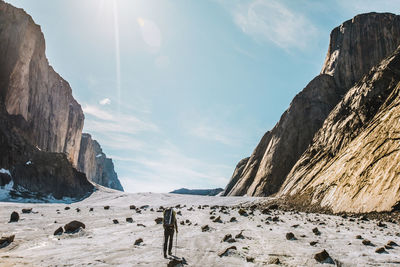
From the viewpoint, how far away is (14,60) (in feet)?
185

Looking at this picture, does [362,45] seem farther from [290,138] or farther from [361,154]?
[361,154]

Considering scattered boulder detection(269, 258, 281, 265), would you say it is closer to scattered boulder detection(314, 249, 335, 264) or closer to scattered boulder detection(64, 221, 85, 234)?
scattered boulder detection(314, 249, 335, 264)

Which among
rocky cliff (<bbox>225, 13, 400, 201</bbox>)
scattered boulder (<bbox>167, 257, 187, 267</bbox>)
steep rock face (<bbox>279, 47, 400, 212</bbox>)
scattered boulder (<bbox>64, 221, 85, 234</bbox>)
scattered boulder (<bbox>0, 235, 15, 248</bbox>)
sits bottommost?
scattered boulder (<bbox>167, 257, 187, 267</bbox>)

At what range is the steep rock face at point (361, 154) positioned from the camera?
58.4 ft

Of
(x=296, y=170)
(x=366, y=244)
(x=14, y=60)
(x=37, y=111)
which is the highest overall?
(x=14, y=60)

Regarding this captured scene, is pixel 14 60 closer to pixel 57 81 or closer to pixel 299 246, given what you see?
pixel 57 81

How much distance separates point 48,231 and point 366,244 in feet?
40.0

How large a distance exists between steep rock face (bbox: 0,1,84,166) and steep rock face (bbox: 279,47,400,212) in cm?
5692

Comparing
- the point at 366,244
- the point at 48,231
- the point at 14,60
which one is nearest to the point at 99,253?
the point at 48,231

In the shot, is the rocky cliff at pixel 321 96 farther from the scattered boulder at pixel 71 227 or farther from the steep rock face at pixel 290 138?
the scattered boulder at pixel 71 227

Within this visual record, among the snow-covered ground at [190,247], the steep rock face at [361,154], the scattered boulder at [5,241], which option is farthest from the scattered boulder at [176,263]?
the steep rock face at [361,154]

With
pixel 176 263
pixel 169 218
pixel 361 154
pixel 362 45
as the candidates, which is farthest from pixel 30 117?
pixel 362 45

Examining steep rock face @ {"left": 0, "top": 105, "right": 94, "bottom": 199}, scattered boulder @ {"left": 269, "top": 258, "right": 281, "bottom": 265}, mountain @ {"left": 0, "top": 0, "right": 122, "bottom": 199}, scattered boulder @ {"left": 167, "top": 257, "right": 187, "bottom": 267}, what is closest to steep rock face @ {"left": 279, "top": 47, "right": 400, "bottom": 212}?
scattered boulder @ {"left": 269, "top": 258, "right": 281, "bottom": 265}

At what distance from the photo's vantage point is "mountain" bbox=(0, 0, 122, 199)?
4719cm
